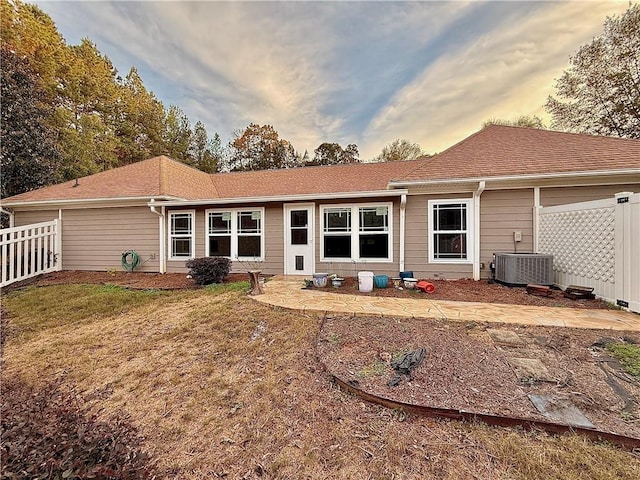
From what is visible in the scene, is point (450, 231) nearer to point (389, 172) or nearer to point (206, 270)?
point (389, 172)

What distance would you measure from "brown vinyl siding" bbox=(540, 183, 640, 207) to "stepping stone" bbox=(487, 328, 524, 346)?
15.1ft

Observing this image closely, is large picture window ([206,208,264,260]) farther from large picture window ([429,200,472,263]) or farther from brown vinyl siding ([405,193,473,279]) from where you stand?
large picture window ([429,200,472,263])

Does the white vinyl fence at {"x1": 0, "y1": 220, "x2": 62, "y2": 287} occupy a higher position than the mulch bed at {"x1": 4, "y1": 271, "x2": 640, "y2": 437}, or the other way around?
the white vinyl fence at {"x1": 0, "y1": 220, "x2": 62, "y2": 287}

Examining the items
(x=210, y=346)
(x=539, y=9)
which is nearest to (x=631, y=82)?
(x=539, y=9)

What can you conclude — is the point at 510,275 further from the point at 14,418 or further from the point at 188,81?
the point at 188,81

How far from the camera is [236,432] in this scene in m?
2.23

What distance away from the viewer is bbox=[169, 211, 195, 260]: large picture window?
8.69 m

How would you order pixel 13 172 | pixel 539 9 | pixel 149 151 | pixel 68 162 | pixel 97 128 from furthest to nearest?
pixel 149 151 < pixel 97 128 < pixel 68 162 < pixel 13 172 < pixel 539 9

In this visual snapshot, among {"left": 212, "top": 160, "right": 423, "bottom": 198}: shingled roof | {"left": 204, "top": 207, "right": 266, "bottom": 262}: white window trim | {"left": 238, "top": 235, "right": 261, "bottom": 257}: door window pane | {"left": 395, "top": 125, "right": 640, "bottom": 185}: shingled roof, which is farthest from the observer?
{"left": 212, "top": 160, "right": 423, "bottom": 198}: shingled roof

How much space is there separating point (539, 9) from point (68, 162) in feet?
67.8

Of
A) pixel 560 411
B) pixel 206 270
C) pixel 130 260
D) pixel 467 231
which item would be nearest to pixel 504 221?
pixel 467 231

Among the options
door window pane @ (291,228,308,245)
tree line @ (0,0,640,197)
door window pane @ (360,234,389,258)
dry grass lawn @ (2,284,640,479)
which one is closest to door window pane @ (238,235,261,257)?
door window pane @ (291,228,308,245)

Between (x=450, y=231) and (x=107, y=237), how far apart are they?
35.1 ft

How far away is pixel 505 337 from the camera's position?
11.6 feet
